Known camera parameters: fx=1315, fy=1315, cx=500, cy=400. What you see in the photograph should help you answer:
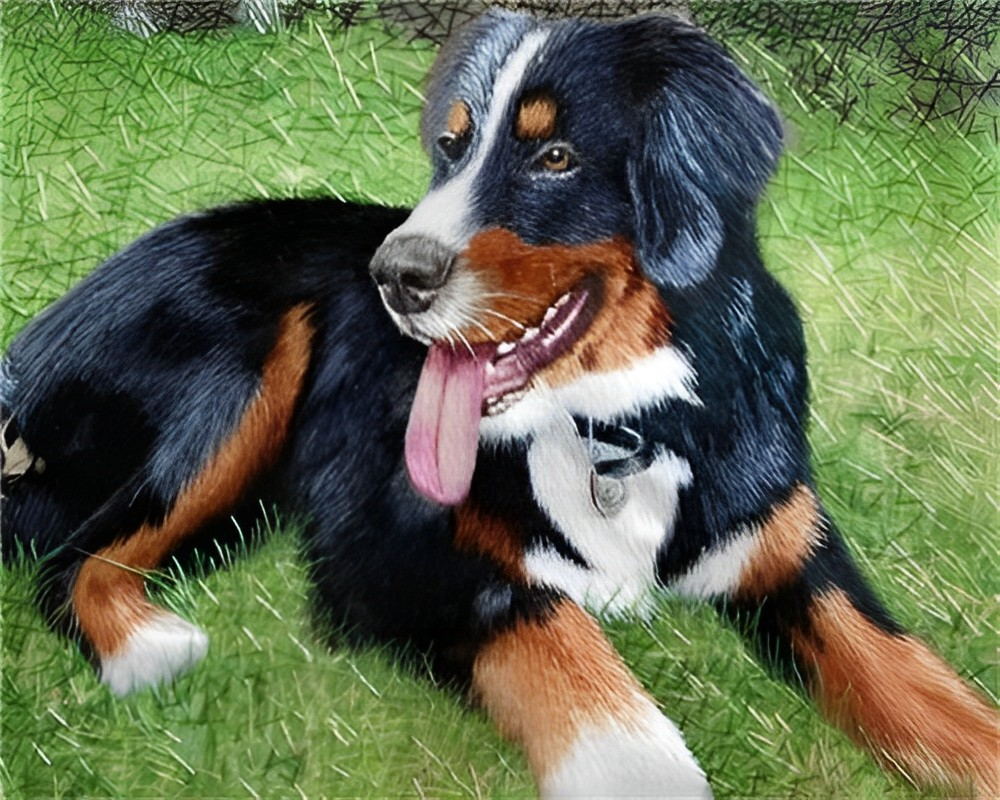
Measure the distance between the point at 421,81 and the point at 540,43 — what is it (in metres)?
0.20

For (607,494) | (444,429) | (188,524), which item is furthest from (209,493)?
(607,494)

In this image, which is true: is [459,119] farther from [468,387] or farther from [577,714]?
[577,714]

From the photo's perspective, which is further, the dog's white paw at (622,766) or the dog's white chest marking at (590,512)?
the dog's white chest marking at (590,512)

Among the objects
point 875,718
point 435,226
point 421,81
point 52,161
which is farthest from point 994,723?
point 52,161

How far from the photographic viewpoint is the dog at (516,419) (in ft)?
5.44

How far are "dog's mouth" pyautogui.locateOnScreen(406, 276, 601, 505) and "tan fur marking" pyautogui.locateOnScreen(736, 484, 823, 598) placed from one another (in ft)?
1.25

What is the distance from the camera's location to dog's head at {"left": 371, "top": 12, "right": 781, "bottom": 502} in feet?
5.35

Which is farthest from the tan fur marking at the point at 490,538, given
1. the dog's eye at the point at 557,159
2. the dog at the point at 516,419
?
the dog's eye at the point at 557,159

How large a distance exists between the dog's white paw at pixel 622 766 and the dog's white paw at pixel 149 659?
515mm

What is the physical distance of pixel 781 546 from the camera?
178cm

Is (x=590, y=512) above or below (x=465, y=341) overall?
below

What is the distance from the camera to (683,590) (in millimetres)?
1798

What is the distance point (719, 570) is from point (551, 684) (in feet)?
0.94

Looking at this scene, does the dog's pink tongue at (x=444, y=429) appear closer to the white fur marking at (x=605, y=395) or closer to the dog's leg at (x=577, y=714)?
the white fur marking at (x=605, y=395)
